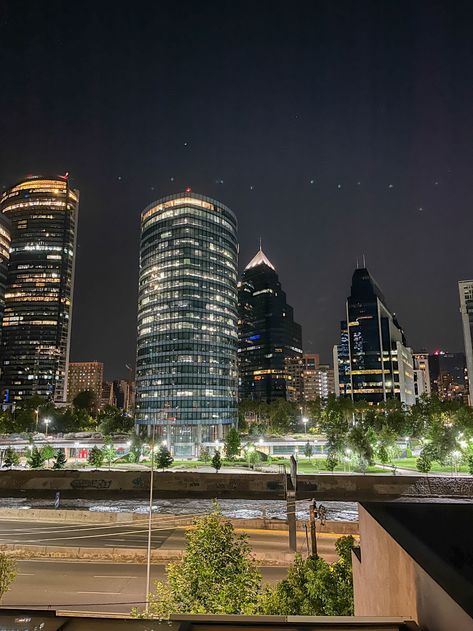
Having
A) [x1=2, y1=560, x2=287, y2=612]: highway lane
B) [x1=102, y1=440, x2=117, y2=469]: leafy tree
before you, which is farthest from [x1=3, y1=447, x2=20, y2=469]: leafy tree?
[x1=2, y1=560, x2=287, y2=612]: highway lane

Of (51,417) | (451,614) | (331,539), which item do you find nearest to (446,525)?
(451,614)

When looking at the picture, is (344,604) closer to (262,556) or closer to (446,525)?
(446,525)

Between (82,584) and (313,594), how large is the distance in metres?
19.1

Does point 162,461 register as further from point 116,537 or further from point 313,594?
point 313,594

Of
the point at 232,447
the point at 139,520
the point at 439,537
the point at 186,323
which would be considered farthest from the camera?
the point at 186,323

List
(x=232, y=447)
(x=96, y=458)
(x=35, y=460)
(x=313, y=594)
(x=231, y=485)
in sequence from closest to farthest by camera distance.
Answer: (x=313, y=594)
(x=231, y=485)
(x=35, y=460)
(x=96, y=458)
(x=232, y=447)

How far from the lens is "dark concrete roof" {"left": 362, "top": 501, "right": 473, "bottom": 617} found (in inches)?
275

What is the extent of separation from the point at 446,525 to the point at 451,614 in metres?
4.62

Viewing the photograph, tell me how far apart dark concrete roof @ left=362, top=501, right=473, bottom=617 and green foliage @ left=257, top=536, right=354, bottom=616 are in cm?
367

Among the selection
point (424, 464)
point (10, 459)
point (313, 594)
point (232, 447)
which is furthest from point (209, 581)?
point (10, 459)

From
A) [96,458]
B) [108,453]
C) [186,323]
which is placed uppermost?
[186,323]

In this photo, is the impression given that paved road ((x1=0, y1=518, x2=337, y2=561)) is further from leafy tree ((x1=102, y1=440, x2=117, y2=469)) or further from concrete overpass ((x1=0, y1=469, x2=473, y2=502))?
leafy tree ((x1=102, y1=440, x2=117, y2=469))

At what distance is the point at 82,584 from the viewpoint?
26.0 meters

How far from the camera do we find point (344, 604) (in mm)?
13445
